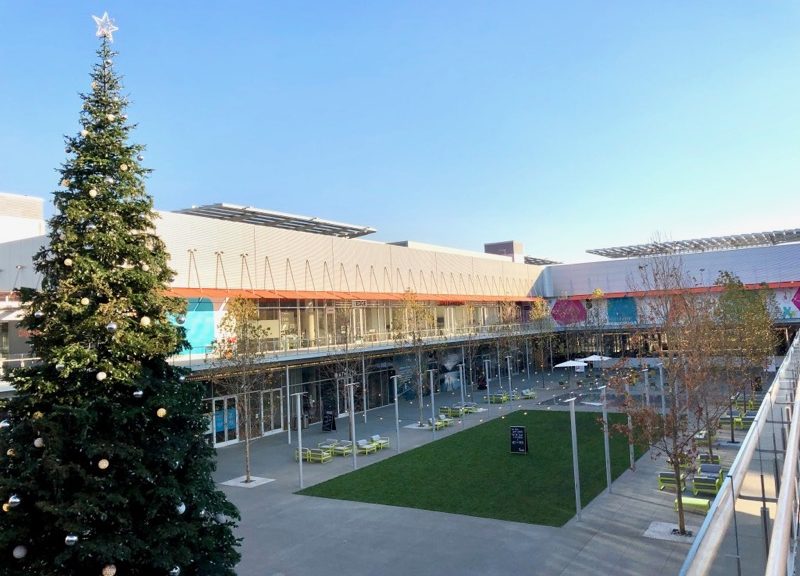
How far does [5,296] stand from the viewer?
21219 millimetres

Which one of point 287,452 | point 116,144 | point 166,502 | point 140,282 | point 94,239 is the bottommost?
point 287,452

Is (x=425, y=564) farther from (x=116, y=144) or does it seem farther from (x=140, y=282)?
(x=116, y=144)

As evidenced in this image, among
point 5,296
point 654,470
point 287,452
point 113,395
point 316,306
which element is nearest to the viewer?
point 113,395

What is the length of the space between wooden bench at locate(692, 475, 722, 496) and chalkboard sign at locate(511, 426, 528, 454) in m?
6.79

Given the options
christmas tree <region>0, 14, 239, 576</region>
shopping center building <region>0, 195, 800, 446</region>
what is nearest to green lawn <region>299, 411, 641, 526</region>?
shopping center building <region>0, 195, 800, 446</region>

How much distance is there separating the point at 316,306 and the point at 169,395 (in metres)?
26.4

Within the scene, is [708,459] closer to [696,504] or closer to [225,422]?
[696,504]

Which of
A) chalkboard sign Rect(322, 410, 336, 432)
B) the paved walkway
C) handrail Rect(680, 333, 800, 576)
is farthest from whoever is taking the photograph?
chalkboard sign Rect(322, 410, 336, 432)

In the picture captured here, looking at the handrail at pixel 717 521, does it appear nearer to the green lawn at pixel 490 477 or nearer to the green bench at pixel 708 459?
the green lawn at pixel 490 477

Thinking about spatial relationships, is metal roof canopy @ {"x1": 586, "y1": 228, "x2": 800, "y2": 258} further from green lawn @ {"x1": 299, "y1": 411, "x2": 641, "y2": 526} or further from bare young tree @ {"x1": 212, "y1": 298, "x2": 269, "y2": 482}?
bare young tree @ {"x1": 212, "y1": 298, "x2": 269, "y2": 482}

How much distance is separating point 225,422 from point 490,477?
1358 centimetres

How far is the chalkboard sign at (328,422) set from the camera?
1153 inches

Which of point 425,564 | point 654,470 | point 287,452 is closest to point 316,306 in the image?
point 287,452

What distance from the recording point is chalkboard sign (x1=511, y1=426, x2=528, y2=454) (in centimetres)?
2177
